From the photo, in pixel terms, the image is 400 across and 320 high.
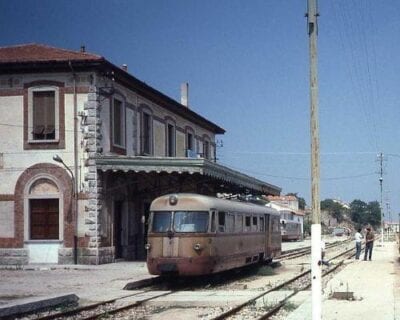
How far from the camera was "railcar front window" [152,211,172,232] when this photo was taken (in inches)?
773

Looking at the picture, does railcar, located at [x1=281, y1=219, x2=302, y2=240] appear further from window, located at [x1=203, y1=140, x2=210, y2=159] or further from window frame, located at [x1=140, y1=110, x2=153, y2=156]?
window frame, located at [x1=140, y1=110, x2=153, y2=156]

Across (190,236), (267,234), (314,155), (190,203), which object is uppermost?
(314,155)

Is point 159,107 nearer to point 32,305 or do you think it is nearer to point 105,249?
point 105,249

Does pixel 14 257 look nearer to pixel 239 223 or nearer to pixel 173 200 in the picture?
pixel 239 223

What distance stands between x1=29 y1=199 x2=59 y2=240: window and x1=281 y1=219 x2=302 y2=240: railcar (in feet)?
153

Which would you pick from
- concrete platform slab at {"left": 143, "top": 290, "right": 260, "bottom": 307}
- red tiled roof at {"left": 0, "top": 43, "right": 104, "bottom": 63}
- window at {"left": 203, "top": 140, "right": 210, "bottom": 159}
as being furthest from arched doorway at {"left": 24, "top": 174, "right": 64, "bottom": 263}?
window at {"left": 203, "top": 140, "right": 210, "bottom": 159}

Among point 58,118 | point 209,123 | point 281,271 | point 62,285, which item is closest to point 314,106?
point 62,285

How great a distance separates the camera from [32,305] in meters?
14.4

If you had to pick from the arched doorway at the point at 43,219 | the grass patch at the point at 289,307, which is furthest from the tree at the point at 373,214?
the grass patch at the point at 289,307

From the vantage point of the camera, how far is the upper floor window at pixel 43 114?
94.0ft

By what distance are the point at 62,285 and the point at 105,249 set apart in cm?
811

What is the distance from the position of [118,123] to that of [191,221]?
474 inches

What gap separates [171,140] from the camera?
127 ft

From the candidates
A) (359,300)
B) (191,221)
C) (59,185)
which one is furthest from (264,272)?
(359,300)
